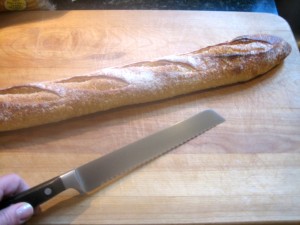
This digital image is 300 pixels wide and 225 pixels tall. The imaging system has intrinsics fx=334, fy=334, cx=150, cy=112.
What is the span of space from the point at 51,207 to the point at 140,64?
1.93ft

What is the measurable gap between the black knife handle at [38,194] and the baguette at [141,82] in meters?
0.26

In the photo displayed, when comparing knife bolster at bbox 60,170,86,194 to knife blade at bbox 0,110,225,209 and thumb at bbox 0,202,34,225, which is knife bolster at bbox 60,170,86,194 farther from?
thumb at bbox 0,202,34,225

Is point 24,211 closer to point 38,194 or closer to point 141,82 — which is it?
point 38,194

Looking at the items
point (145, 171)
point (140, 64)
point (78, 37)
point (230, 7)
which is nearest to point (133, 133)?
point (145, 171)

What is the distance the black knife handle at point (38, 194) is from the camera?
2.95 ft

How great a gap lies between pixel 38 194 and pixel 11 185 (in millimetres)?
83

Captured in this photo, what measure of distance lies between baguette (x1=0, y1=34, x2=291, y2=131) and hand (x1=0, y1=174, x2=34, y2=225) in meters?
0.22

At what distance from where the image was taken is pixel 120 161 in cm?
104

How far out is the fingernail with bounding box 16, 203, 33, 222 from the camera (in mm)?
868

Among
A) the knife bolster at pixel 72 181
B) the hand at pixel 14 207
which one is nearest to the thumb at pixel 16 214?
the hand at pixel 14 207

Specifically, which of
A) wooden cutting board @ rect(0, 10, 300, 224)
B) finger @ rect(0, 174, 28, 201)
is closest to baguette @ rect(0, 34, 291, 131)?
wooden cutting board @ rect(0, 10, 300, 224)

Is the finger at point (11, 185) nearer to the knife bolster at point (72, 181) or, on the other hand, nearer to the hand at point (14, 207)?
the hand at point (14, 207)

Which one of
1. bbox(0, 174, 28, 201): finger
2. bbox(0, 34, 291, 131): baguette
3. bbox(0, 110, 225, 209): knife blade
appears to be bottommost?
bbox(0, 110, 225, 209): knife blade

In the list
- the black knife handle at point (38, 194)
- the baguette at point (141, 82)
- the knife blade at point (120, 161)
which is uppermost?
the baguette at point (141, 82)
